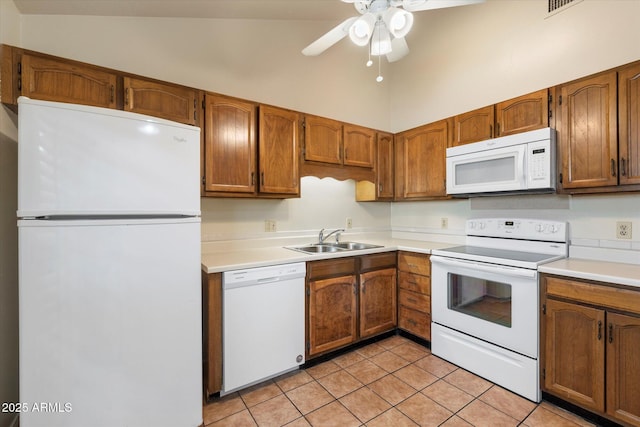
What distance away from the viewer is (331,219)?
310cm

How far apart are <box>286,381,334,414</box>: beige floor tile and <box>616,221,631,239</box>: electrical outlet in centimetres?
227

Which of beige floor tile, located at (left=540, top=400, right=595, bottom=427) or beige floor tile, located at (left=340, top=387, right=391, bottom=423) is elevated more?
beige floor tile, located at (left=540, top=400, right=595, bottom=427)

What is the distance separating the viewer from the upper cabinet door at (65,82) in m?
1.50

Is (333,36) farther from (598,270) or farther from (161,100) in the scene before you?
(598,270)

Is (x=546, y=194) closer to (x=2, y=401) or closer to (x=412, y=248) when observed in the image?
(x=412, y=248)

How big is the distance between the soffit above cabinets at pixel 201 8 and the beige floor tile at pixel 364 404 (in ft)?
9.95

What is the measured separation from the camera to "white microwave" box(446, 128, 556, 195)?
198 centimetres

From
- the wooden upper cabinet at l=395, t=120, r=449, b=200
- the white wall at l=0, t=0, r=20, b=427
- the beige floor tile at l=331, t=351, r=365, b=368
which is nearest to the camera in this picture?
the white wall at l=0, t=0, r=20, b=427

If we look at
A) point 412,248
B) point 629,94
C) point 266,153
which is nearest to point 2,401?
point 266,153

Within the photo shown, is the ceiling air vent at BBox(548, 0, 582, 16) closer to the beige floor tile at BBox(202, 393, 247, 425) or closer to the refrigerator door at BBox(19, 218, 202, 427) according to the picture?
the refrigerator door at BBox(19, 218, 202, 427)

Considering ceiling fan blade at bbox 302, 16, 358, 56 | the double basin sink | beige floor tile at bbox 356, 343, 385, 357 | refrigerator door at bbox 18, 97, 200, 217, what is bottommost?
beige floor tile at bbox 356, 343, 385, 357

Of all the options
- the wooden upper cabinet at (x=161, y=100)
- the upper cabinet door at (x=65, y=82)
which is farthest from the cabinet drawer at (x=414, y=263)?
the upper cabinet door at (x=65, y=82)

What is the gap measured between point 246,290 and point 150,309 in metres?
0.61

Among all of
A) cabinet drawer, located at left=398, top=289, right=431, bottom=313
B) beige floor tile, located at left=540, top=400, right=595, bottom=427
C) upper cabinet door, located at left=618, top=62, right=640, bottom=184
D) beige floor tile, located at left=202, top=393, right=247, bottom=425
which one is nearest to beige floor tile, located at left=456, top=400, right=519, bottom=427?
beige floor tile, located at left=540, top=400, right=595, bottom=427
